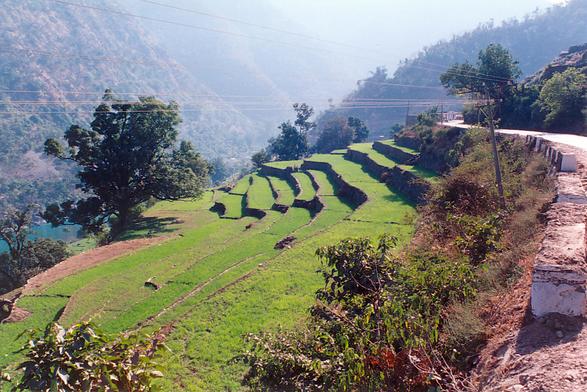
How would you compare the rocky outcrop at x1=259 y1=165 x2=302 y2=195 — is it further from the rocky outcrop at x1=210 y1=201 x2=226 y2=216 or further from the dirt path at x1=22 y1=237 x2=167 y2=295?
the dirt path at x1=22 y1=237 x2=167 y2=295

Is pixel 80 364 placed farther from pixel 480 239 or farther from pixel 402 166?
pixel 402 166

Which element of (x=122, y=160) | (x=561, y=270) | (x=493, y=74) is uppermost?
(x=493, y=74)

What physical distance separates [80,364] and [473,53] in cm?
13613

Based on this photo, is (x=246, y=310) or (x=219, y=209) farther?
(x=219, y=209)

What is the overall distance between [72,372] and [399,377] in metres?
3.50

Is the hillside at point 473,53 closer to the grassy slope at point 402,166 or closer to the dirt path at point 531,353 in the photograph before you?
the grassy slope at point 402,166

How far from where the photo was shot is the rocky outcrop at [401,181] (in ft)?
70.5

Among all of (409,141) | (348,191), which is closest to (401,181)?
(348,191)

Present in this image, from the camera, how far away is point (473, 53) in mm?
121250

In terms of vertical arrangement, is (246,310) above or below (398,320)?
below

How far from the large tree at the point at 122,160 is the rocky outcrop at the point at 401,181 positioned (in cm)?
1286

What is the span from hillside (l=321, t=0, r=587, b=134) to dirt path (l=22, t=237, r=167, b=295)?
9400cm

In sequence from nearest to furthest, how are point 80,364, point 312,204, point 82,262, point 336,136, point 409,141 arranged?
point 80,364 < point 82,262 < point 312,204 < point 409,141 < point 336,136

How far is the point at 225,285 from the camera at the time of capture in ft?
46.7
